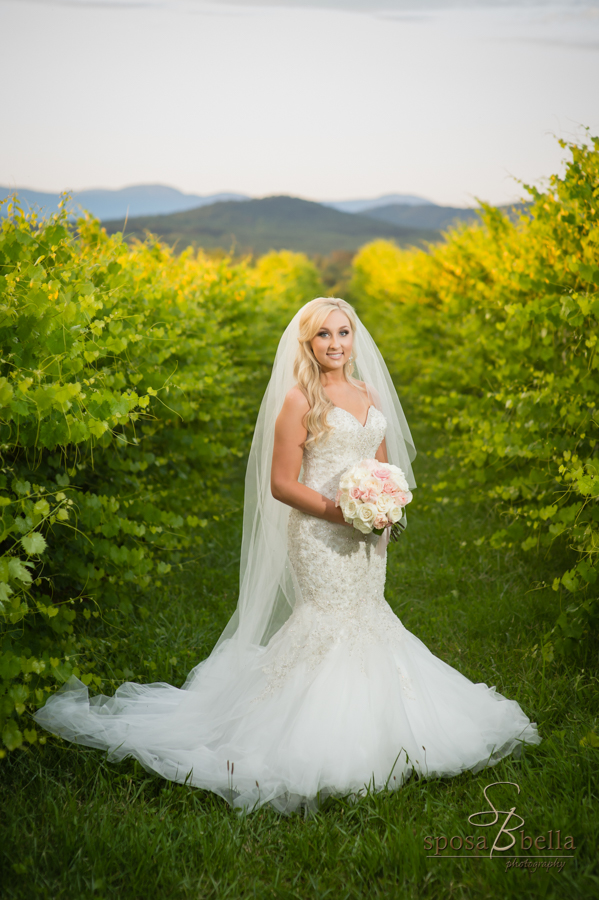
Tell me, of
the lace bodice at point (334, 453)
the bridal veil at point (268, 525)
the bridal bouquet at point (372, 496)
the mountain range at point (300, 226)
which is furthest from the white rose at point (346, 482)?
the mountain range at point (300, 226)

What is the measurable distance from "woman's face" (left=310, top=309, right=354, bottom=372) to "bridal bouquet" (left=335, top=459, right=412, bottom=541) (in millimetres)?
578

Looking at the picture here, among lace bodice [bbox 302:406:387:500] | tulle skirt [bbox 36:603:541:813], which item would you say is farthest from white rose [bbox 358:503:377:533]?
tulle skirt [bbox 36:603:541:813]

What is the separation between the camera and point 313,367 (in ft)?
10.8

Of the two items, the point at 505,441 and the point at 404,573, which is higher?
the point at 505,441

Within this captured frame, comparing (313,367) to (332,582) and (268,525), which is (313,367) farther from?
(332,582)

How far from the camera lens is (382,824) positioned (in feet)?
8.93

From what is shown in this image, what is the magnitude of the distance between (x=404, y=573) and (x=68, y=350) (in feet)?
11.7

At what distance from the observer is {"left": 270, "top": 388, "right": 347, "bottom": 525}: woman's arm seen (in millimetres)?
3158

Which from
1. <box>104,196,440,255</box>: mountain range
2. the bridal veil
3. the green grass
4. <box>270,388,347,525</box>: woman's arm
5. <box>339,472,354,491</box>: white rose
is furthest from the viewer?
<box>104,196,440,255</box>: mountain range

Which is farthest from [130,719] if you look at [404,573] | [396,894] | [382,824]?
[404,573]

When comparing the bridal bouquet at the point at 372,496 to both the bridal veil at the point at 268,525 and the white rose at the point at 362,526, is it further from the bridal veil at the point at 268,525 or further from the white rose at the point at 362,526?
the bridal veil at the point at 268,525

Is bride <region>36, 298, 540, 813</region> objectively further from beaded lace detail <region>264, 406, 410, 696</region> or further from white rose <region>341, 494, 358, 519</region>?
white rose <region>341, 494, 358, 519</region>

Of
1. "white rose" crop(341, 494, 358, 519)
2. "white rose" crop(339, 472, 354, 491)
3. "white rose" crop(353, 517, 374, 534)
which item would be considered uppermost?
"white rose" crop(339, 472, 354, 491)

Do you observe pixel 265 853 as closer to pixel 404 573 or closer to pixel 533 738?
pixel 533 738
